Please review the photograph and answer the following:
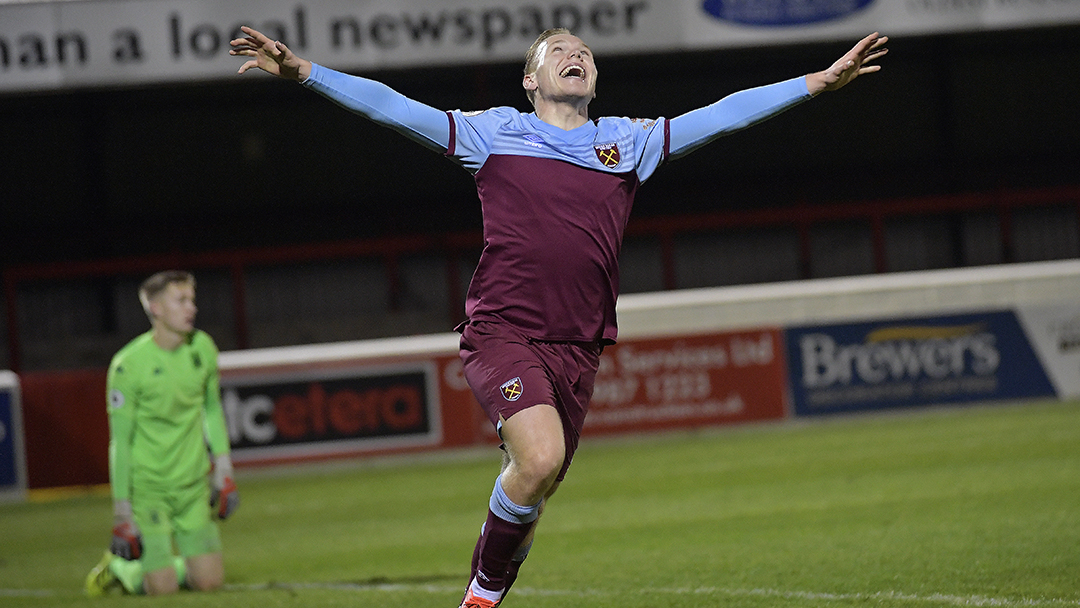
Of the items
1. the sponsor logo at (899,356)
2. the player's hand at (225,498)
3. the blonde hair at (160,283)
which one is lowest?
the sponsor logo at (899,356)

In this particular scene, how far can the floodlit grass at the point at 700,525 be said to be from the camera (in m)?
5.67

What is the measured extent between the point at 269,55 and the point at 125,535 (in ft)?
11.2

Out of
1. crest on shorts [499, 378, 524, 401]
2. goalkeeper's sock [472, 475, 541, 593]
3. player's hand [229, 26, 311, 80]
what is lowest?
goalkeeper's sock [472, 475, 541, 593]

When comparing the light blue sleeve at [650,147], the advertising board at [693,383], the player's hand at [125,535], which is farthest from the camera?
the advertising board at [693,383]

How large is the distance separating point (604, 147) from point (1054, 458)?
6422 millimetres

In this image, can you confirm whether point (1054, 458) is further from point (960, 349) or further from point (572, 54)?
point (572, 54)

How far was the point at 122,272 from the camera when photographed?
1780 cm

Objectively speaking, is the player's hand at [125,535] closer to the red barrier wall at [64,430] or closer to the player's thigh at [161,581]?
the player's thigh at [161,581]

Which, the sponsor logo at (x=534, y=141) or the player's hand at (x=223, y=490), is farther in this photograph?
the player's hand at (x=223, y=490)

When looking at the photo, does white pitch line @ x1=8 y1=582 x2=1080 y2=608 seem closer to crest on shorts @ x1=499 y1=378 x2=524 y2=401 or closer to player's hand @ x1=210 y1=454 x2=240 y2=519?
player's hand @ x1=210 y1=454 x2=240 y2=519

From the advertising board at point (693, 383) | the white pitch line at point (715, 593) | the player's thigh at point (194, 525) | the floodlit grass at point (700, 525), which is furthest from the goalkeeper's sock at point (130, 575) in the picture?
the advertising board at point (693, 383)

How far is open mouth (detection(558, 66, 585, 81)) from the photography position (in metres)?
A: 4.31

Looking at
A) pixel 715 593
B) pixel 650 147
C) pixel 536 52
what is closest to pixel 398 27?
pixel 715 593

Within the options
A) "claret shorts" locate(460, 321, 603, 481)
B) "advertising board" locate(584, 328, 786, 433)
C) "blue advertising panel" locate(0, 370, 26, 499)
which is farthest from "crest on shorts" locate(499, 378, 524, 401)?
"blue advertising panel" locate(0, 370, 26, 499)
